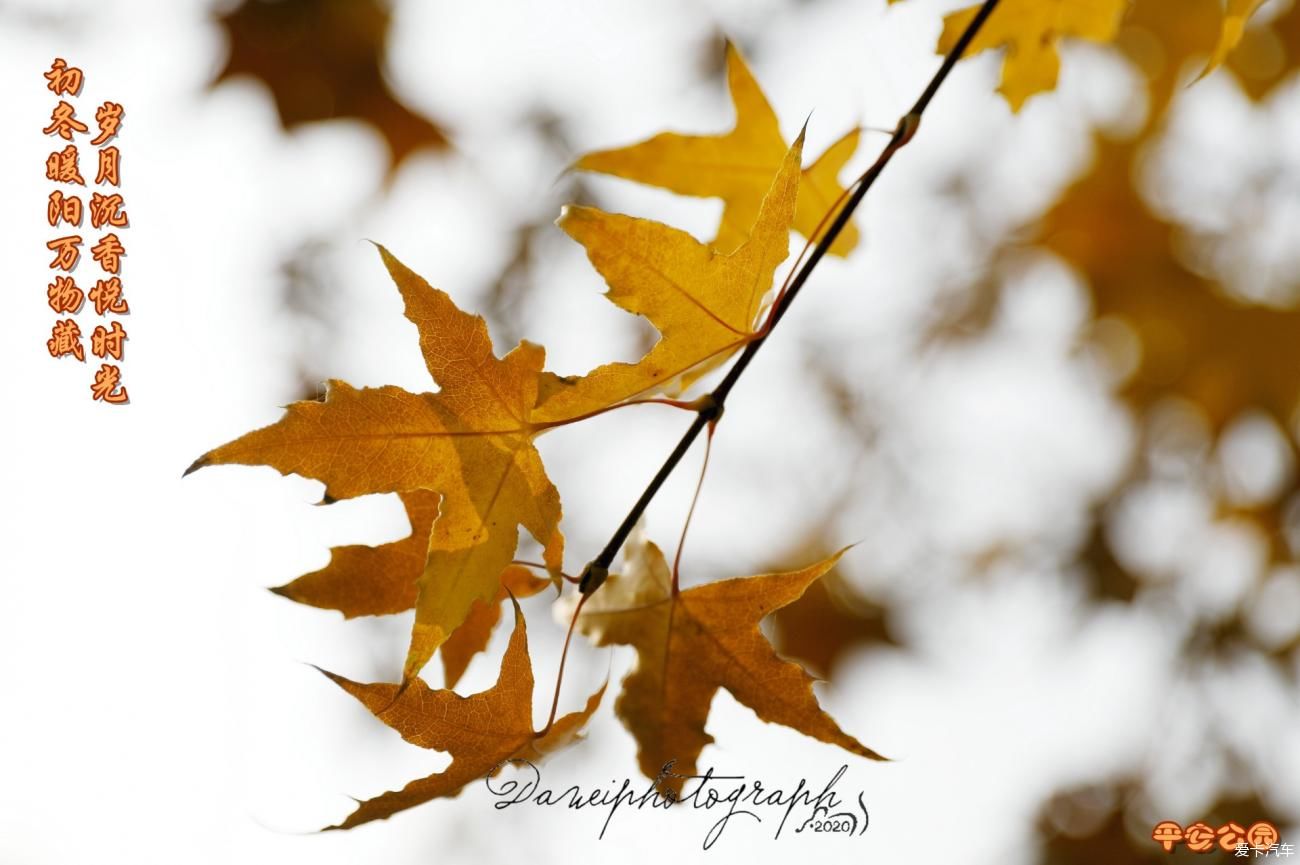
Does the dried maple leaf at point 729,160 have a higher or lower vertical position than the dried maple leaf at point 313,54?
lower

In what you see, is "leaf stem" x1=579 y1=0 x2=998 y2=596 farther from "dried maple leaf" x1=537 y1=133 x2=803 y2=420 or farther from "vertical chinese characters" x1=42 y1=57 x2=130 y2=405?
"vertical chinese characters" x1=42 y1=57 x2=130 y2=405

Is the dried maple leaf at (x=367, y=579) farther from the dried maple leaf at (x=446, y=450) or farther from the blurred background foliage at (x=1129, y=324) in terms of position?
the blurred background foliage at (x=1129, y=324)

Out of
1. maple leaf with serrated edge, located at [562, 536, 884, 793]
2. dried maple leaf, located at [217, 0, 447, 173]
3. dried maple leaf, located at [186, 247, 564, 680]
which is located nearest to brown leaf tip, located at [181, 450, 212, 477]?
dried maple leaf, located at [186, 247, 564, 680]

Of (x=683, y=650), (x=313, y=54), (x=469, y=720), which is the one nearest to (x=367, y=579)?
(x=469, y=720)

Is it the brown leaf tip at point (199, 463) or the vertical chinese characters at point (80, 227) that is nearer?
the brown leaf tip at point (199, 463)

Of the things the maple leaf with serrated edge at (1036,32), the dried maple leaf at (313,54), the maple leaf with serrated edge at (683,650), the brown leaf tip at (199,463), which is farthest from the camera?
the dried maple leaf at (313,54)

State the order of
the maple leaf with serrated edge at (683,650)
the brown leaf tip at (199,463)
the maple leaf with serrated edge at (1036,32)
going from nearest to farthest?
the brown leaf tip at (199,463) < the maple leaf with serrated edge at (683,650) < the maple leaf with serrated edge at (1036,32)

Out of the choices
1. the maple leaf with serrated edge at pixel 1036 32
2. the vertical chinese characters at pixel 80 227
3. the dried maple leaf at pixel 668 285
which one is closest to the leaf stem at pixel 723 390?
the dried maple leaf at pixel 668 285
